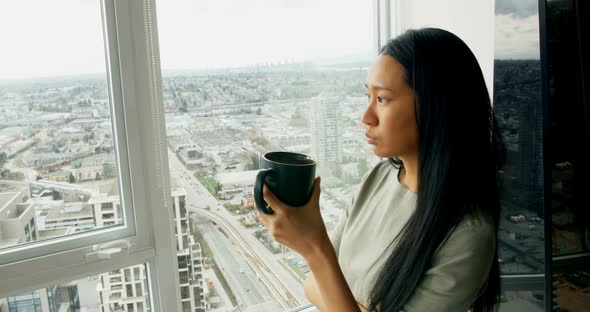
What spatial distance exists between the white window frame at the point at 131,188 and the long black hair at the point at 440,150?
0.75 metres

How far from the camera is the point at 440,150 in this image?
3.00 feet

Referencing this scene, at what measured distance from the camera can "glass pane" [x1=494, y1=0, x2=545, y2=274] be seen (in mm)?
1191

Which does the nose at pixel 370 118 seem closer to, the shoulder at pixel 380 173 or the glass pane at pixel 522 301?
the shoulder at pixel 380 173

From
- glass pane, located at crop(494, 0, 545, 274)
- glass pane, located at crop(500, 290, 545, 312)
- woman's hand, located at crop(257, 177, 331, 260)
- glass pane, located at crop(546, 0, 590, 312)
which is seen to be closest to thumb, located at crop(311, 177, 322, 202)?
woman's hand, located at crop(257, 177, 331, 260)

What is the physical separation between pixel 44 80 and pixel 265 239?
2.74ft

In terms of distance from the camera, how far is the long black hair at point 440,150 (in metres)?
0.90

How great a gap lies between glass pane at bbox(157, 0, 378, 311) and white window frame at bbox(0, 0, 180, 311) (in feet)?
0.23

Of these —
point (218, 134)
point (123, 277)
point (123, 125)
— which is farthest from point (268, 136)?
point (123, 277)

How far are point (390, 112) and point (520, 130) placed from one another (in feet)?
1.69

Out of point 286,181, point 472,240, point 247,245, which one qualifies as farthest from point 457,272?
point 247,245

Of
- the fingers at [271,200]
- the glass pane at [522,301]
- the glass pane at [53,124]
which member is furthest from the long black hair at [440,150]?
the glass pane at [53,124]

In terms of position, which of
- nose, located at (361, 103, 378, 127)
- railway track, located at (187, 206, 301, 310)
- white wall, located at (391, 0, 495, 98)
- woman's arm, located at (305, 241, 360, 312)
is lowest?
railway track, located at (187, 206, 301, 310)

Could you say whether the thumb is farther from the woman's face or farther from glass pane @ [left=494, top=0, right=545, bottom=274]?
glass pane @ [left=494, top=0, right=545, bottom=274]

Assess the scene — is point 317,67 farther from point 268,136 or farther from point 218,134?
point 218,134
